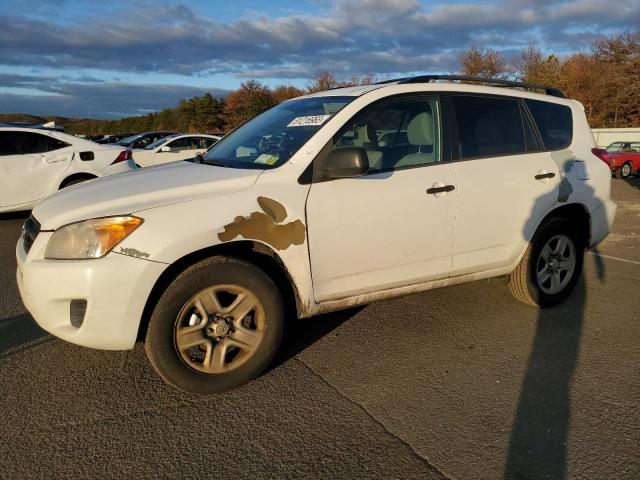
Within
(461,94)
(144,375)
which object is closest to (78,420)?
(144,375)

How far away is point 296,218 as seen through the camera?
3.07 metres

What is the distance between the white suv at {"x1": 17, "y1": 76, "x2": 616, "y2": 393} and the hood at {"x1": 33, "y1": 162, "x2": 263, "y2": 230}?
1 cm

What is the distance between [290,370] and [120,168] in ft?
21.4

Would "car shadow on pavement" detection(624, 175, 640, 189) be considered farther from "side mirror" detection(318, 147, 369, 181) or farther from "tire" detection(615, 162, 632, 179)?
"side mirror" detection(318, 147, 369, 181)

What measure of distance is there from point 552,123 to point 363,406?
296cm

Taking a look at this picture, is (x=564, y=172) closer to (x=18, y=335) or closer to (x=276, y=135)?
(x=276, y=135)

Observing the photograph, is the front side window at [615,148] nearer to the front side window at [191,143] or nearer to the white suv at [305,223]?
the front side window at [191,143]

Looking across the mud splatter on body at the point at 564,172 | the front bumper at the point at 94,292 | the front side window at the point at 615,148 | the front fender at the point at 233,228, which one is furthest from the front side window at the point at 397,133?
the front side window at the point at 615,148

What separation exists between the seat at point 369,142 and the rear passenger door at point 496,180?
0.61 m

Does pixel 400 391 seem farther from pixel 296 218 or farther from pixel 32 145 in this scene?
pixel 32 145

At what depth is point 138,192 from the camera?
9.64ft

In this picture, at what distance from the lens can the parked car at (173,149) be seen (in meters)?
13.0

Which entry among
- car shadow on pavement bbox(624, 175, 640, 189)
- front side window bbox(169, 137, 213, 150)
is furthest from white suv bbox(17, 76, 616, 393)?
car shadow on pavement bbox(624, 175, 640, 189)

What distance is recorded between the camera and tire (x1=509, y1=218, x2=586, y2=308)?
425 centimetres
